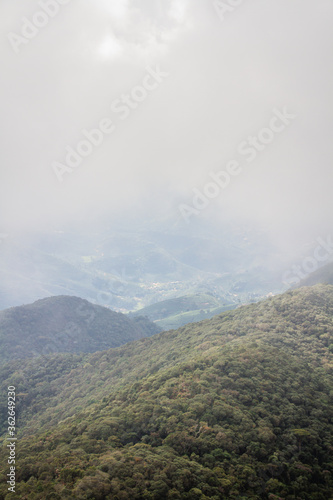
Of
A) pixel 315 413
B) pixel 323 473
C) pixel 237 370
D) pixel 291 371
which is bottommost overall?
pixel 323 473

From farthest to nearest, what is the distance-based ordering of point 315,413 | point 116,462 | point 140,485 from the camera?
point 315,413, point 116,462, point 140,485

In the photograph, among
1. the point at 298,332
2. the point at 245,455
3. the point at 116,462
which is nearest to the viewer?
the point at 116,462

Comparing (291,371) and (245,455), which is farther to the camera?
(291,371)

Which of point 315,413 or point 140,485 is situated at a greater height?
point 140,485

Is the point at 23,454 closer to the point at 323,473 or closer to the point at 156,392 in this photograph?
the point at 156,392

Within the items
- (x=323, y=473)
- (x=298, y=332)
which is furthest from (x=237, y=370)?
(x=298, y=332)

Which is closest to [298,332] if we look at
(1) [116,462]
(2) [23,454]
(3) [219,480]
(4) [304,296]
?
(4) [304,296]

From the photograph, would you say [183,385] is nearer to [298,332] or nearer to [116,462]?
[116,462]
